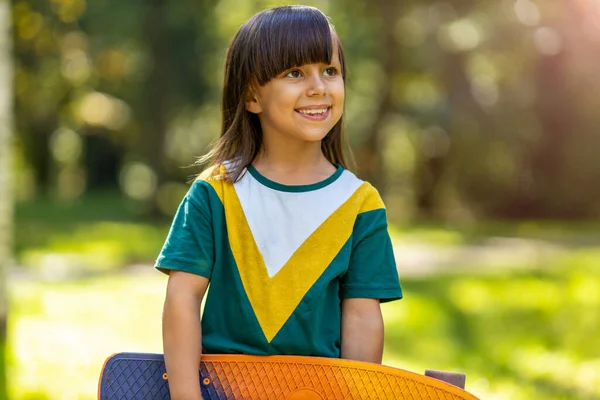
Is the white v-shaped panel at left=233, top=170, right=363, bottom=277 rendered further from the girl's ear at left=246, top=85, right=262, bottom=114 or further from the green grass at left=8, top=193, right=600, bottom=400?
the green grass at left=8, top=193, right=600, bottom=400

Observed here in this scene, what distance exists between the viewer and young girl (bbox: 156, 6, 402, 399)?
2.50 m

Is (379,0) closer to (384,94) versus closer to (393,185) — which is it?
(384,94)

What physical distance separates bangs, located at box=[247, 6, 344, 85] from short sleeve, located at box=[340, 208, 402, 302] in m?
0.47

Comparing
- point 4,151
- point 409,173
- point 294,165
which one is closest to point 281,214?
point 294,165

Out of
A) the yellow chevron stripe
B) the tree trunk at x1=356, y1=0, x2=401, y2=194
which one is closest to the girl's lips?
the yellow chevron stripe

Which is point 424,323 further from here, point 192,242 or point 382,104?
point 382,104

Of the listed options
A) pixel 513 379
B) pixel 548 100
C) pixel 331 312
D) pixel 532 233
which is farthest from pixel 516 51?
pixel 331 312

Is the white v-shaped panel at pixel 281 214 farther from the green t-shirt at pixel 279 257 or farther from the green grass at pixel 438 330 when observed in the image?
the green grass at pixel 438 330

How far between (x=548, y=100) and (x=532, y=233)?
5640 mm

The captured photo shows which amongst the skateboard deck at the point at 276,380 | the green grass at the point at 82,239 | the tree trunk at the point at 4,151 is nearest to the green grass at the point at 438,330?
the tree trunk at the point at 4,151

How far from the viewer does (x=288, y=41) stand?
2.56m

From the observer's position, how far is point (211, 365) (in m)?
2.46

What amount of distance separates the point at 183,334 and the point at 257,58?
0.80 meters

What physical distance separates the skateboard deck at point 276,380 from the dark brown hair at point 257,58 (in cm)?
54
